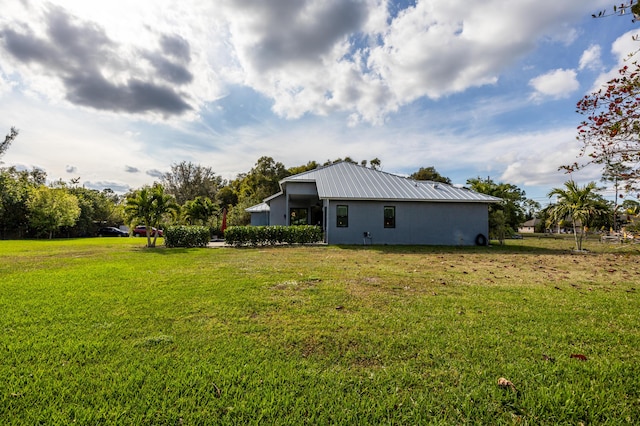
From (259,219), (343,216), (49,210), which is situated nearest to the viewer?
(343,216)

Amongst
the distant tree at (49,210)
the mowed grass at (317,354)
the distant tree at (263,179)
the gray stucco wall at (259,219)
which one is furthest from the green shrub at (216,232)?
the mowed grass at (317,354)

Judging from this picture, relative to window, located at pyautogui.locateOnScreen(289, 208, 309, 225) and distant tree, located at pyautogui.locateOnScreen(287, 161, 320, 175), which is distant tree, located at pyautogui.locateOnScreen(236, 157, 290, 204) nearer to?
distant tree, located at pyautogui.locateOnScreen(287, 161, 320, 175)

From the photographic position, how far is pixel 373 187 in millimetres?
17953

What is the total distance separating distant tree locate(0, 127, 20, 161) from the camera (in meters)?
24.8

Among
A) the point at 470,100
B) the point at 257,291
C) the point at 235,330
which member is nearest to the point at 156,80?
the point at 257,291

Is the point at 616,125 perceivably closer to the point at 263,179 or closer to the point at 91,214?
the point at 263,179

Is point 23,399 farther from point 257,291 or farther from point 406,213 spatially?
point 406,213

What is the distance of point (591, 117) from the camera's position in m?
2.59

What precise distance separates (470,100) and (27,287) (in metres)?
17.9

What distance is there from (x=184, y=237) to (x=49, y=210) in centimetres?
1947

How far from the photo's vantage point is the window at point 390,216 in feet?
56.1

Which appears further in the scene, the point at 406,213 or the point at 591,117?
the point at 406,213

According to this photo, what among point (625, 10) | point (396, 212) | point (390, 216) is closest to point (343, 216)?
point (390, 216)

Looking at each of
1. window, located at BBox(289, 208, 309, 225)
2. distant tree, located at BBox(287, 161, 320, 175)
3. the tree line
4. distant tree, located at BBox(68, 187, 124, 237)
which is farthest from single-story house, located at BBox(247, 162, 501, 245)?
distant tree, located at BBox(287, 161, 320, 175)
